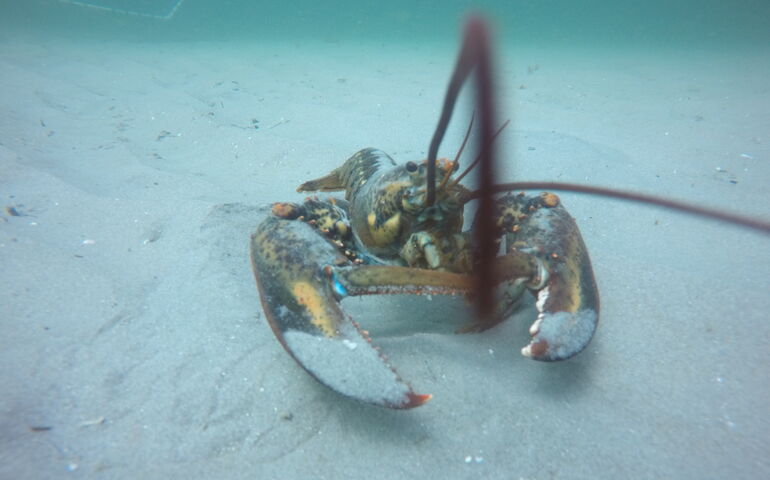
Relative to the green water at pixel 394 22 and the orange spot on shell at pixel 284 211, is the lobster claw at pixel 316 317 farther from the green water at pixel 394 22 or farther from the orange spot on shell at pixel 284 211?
the green water at pixel 394 22

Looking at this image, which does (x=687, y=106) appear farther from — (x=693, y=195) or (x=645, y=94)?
(x=693, y=195)

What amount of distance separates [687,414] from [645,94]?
345 inches

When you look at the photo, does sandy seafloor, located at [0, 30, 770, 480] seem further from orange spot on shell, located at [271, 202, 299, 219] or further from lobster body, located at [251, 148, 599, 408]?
orange spot on shell, located at [271, 202, 299, 219]

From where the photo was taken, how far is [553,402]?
2.00m

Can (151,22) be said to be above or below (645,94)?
above

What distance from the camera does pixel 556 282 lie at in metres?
2.10

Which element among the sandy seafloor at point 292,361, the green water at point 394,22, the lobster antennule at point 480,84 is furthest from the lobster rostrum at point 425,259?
the green water at point 394,22

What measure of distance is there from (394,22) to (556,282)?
3279cm

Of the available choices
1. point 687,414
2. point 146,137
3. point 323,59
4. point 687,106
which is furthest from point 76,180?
point 323,59

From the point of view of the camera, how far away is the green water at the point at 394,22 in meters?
15.4

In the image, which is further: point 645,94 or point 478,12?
point 645,94

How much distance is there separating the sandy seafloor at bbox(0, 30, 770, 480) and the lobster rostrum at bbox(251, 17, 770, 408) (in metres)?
0.30

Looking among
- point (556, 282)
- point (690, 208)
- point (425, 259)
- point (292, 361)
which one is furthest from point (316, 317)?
point (690, 208)

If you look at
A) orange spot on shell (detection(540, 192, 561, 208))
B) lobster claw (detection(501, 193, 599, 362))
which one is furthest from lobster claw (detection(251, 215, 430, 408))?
orange spot on shell (detection(540, 192, 561, 208))
